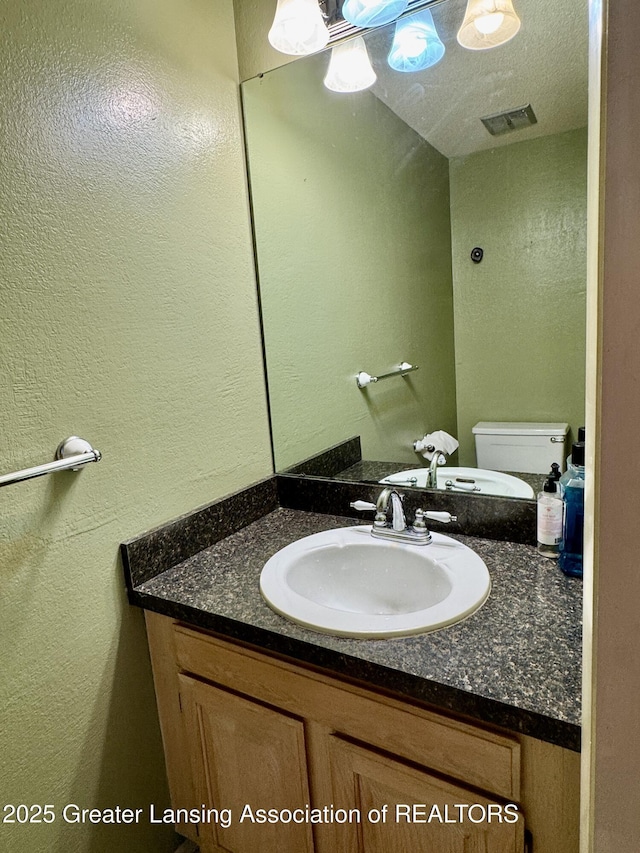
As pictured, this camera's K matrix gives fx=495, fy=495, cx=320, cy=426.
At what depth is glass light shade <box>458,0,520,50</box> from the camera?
1.07 meters

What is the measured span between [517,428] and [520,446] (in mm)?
45

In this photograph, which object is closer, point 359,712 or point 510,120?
point 359,712

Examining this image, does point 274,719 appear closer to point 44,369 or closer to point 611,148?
point 44,369

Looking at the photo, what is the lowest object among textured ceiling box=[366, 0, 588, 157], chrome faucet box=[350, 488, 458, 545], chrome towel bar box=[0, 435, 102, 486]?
chrome faucet box=[350, 488, 458, 545]

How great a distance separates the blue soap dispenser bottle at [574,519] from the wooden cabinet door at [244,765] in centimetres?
61

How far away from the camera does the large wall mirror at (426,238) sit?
3.55 feet

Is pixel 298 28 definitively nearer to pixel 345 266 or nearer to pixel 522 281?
pixel 345 266

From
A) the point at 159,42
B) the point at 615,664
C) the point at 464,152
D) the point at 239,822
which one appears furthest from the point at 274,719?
the point at 159,42

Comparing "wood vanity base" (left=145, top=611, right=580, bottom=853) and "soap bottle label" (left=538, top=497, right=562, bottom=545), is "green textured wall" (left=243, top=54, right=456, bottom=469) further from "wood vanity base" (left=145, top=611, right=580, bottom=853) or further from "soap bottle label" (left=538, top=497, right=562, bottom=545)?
"wood vanity base" (left=145, top=611, right=580, bottom=853)

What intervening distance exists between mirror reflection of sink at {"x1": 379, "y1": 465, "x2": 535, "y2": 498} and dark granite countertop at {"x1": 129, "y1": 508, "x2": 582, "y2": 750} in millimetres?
123

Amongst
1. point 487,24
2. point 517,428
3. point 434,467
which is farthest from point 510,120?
point 434,467

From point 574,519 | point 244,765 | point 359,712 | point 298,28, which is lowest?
point 244,765

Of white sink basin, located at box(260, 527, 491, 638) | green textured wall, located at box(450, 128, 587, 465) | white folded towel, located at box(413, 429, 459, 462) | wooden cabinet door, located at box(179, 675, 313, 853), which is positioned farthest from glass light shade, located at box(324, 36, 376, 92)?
wooden cabinet door, located at box(179, 675, 313, 853)

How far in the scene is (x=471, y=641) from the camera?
0.82 metres
